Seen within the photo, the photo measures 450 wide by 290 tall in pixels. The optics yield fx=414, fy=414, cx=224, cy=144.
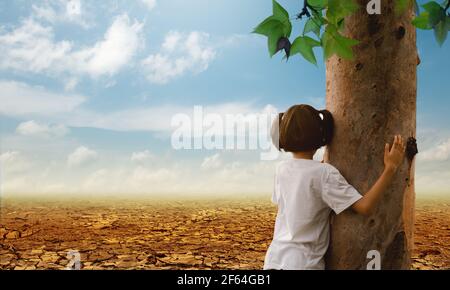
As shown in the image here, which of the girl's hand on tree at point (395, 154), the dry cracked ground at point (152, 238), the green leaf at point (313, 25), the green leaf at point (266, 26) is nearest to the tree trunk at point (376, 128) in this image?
the girl's hand on tree at point (395, 154)

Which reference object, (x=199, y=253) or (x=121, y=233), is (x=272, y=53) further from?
(x=121, y=233)

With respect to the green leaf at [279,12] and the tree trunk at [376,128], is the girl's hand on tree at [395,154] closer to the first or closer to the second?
the tree trunk at [376,128]

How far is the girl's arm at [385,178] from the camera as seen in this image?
5.06ft

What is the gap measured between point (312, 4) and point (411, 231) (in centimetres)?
100

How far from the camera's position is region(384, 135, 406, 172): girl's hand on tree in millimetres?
1560

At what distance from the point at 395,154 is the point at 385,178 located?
0.10 m

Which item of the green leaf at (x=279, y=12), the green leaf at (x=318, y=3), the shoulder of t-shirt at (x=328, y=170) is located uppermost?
the green leaf at (x=318, y=3)


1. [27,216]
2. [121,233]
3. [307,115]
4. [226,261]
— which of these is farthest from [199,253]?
[27,216]

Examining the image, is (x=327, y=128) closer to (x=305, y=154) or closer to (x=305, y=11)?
(x=305, y=154)

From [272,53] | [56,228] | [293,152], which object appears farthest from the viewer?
[56,228]

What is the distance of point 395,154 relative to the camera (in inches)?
61.8

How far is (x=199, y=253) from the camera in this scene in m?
4.35

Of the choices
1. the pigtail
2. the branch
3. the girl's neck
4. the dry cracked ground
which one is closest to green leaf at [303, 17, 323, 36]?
the branch

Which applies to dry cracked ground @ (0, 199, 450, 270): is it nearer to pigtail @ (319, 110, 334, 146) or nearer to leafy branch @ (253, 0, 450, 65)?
pigtail @ (319, 110, 334, 146)
